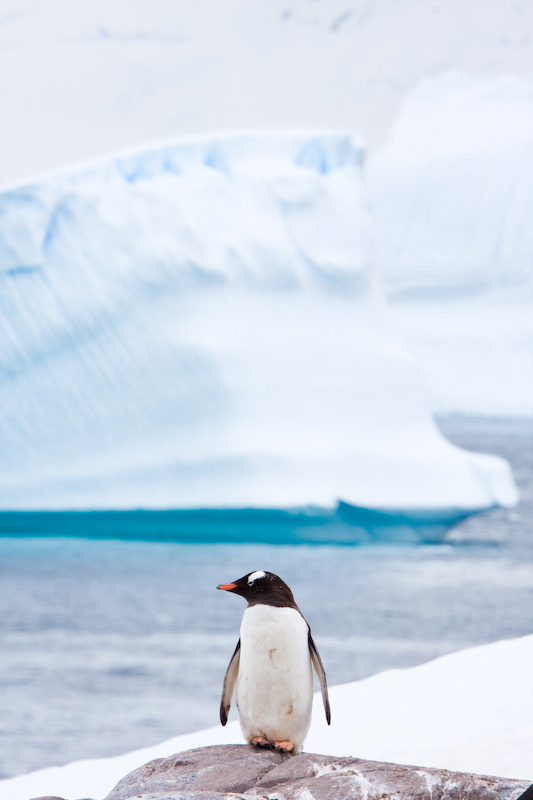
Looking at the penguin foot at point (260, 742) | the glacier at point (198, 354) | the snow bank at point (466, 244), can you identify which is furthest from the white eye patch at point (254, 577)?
the snow bank at point (466, 244)

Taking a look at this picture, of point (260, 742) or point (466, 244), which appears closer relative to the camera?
point (260, 742)

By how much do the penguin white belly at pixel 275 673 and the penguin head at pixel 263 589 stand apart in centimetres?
2

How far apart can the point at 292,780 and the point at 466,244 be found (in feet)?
47.4

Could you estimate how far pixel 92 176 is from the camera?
7406 millimetres

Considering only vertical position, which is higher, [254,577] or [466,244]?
[466,244]

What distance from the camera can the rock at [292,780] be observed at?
1.38 meters

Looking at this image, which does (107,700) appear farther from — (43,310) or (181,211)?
(181,211)

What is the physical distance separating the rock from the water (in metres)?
2.79

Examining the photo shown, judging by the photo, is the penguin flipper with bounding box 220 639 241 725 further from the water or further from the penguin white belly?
the water

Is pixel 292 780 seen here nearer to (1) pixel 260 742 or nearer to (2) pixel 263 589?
(1) pixel 260 742

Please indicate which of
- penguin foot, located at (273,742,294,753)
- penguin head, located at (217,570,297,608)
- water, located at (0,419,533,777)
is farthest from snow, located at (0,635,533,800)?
water, located at (0,419,533,777)

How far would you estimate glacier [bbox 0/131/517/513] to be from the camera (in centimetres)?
721

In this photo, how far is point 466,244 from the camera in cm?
1517

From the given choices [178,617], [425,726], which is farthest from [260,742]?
[178,617]
